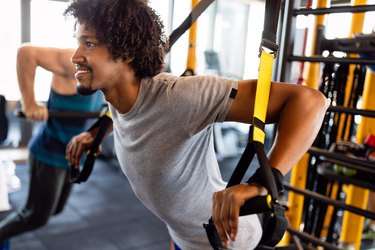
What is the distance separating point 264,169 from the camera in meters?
0.79

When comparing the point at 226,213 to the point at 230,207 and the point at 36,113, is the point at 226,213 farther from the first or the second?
the point at 36,113

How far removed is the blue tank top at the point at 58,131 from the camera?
2283 mm

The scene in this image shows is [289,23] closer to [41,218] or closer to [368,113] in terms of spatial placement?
[368,113]

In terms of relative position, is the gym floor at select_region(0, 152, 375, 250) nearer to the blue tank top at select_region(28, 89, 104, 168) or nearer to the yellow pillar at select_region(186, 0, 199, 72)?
the blue tank top at select_region(28, 89, 104, 168)

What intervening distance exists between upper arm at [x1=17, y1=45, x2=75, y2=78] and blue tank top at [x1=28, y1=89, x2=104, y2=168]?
22cm

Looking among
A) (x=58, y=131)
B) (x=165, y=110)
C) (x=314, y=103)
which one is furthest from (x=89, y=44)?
(x=58, y=131)

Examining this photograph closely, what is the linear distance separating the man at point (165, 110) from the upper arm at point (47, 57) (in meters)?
0.77

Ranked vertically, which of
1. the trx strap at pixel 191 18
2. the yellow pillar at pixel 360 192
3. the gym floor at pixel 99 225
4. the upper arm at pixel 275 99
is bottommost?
the gym floor at pixel 99 225

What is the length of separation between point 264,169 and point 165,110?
1.42ft

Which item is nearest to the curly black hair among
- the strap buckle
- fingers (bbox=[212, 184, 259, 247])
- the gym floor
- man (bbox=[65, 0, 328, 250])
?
man (bbox=[65, 0, 328, 250])

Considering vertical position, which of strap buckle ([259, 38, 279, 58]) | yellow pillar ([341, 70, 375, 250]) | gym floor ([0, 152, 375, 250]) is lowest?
gym floor ([0, 152, 375, 250])

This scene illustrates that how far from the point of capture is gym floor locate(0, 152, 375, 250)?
2939 mm

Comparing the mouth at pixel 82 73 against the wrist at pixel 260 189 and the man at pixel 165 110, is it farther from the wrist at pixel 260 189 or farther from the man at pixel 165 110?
the wrist at pixel 260 189

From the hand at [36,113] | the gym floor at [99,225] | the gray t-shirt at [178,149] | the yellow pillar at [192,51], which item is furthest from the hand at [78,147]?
the gym floor at [99,225]
